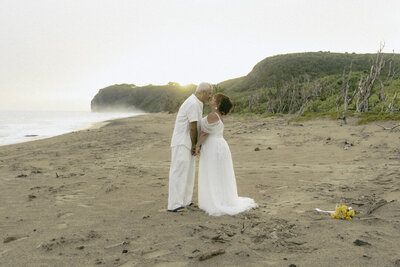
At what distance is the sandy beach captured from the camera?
3.48 meters

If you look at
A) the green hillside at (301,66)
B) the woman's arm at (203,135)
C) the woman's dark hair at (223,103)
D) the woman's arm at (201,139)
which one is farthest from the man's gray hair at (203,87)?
the green hillside at (301,66)

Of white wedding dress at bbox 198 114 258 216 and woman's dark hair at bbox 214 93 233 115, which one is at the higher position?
woman's dark hair at bbox 214 93 233 115

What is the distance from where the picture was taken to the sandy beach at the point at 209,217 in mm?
3480

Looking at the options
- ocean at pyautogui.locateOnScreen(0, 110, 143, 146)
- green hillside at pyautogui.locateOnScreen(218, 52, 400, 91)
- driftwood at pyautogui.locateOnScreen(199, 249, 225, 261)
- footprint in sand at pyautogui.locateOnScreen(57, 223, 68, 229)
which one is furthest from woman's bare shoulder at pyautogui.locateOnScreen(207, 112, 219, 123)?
green hillside at pyautogui.locateOnScreen(218, 52, 400, 91)

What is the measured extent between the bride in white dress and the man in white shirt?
0.47 ft

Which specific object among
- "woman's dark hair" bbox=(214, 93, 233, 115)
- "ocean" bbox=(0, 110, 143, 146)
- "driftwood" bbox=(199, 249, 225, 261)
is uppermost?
"woman's dark hair" bbox=(214, 93, 233, 115)

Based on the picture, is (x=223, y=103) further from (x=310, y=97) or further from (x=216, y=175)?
(x=310, y=97)

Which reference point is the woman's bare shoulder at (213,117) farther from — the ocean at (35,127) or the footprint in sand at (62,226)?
the ocean at (35,127)

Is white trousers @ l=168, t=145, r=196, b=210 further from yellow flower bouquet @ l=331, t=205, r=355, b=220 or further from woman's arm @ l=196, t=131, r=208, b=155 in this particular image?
yellow flower bouquet @ l=331, t=205, r=355, b=220

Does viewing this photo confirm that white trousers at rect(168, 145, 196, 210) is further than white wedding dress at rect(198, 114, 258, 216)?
Yes

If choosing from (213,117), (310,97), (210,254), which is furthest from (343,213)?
(310,97)

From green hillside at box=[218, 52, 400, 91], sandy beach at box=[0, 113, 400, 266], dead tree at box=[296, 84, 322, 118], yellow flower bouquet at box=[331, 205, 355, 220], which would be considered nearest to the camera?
sandy beach at box=[0, 113, 400, 266]

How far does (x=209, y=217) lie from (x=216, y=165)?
88cm

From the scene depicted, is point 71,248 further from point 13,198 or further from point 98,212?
point 13,198
